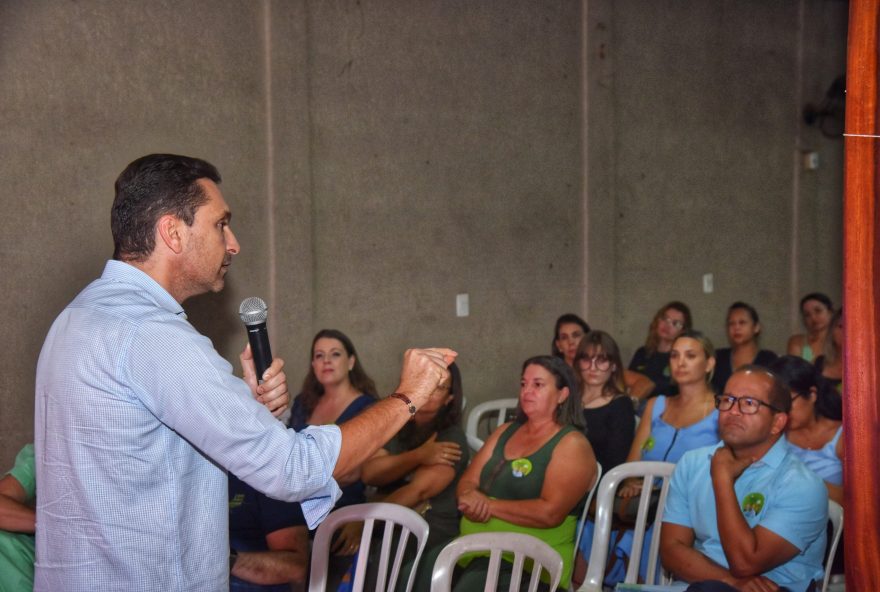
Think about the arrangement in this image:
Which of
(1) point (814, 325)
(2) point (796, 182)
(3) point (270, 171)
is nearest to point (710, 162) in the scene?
(2) point (796, 182)

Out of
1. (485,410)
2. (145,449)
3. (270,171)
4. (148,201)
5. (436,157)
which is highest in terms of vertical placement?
(436,157)

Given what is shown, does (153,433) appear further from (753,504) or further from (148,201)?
(753,504)

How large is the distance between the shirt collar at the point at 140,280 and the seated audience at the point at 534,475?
5.58 ft

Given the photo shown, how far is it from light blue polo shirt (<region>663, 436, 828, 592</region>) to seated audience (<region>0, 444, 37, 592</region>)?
1978 mm

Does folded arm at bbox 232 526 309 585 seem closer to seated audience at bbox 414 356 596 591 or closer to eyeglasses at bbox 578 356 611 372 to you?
seated audience at bbox 414 356 596 591

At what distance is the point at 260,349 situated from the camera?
1.66 metres

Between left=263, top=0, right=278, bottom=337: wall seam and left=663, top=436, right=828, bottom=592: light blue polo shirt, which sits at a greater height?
left=263, top=0, right=278, bottom=337: wall seam

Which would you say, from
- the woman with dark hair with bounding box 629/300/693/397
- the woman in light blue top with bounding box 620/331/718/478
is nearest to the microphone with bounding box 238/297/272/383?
the woman in light blue top with bounding box 620/331/718/478

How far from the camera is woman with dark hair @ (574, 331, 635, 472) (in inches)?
154

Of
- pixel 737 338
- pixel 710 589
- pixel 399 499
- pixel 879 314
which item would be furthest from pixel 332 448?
pixel 737 338

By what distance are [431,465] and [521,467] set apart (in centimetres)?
44

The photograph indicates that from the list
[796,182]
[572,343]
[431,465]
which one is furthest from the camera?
[796,182]

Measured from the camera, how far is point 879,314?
2.72 feet

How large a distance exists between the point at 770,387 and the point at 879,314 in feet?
6.65
